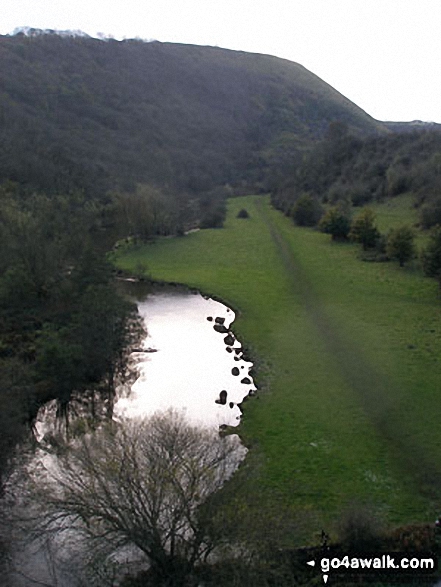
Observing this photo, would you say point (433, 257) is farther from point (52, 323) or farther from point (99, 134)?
point (99, 134)

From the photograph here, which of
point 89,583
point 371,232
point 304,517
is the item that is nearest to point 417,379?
point 304,517

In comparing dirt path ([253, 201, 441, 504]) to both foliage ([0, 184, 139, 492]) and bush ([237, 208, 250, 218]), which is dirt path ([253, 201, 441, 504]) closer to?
foliage ([0, 184, 139, 492])

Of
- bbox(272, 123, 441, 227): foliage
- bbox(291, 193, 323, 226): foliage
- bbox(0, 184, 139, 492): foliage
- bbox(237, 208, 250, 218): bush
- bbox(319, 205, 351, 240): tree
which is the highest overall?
bbox(272, 123, 441, 227): foliage

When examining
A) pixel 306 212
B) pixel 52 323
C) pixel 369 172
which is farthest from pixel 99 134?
pixel 52 323

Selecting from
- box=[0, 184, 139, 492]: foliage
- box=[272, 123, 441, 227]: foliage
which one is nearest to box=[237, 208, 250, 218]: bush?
box=[272, 123, 441, 227]: foliage

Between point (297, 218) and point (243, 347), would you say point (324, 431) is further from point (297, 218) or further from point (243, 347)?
point (297, 218)

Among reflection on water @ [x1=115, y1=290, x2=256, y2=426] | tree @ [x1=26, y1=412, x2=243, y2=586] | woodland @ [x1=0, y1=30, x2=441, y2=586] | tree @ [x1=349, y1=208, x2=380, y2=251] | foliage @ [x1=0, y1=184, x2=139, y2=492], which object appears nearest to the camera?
tree @ [x1=26, y1=412, x2=243, y2=586]

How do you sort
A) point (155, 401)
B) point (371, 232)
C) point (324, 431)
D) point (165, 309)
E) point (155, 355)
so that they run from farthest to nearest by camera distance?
point (371, 232)
point (165, 309)
point (155, 355)
point (155, 401)
point (324, 431)
